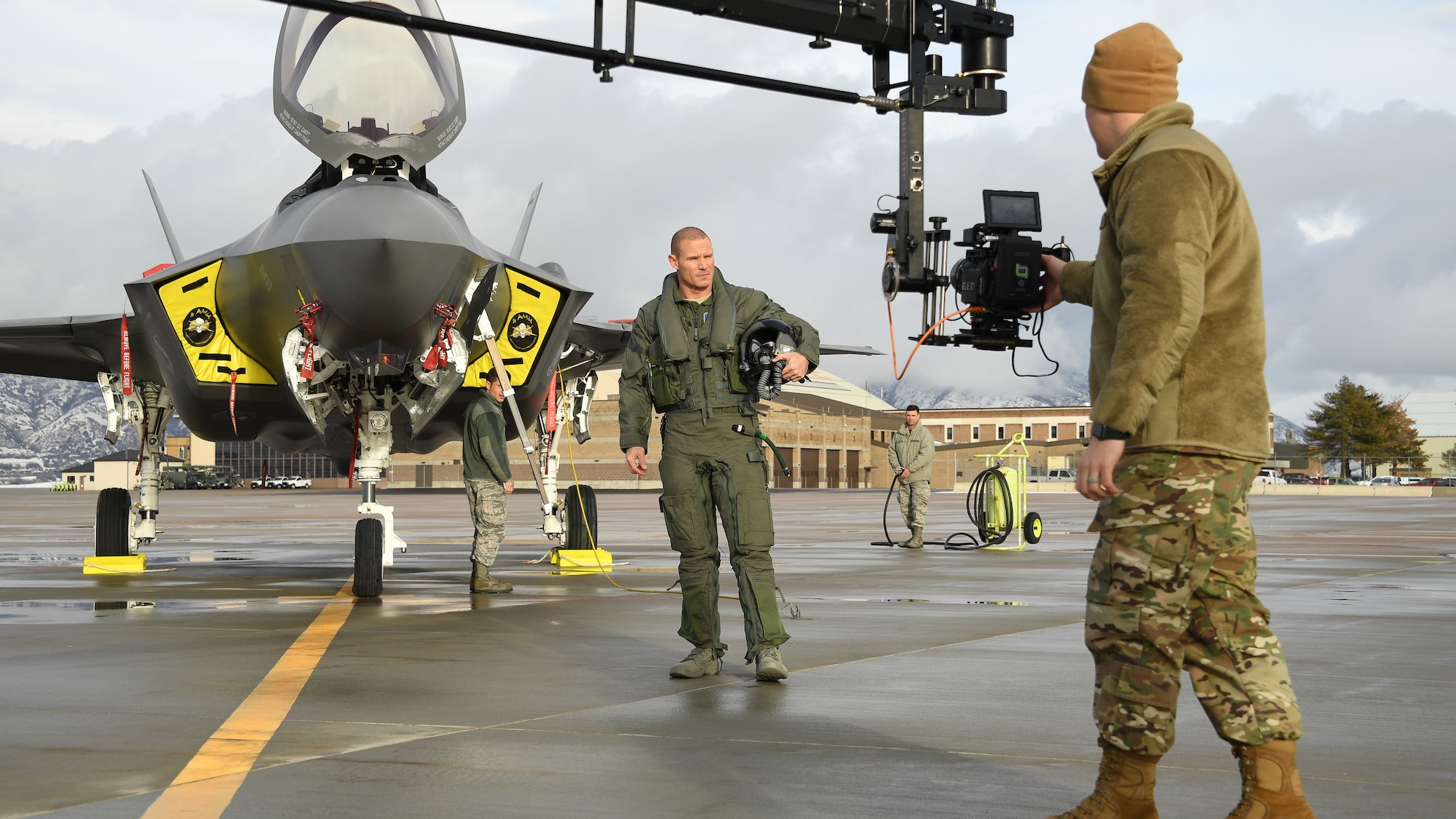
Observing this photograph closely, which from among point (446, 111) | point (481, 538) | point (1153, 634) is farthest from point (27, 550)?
point (1153, 634)

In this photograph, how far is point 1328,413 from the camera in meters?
99.7

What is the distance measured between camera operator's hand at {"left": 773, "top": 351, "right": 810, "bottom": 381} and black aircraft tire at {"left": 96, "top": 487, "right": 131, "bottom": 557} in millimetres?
10904

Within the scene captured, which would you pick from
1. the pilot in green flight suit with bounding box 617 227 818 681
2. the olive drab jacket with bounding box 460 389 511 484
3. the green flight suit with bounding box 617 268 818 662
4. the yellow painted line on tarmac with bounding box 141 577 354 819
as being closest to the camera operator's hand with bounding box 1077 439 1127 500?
the yellow painted line on tarmac with bounding box 141 577 354 819

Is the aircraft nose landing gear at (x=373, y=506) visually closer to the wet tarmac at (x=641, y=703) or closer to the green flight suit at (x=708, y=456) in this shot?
the wet tarmac at (x=641, y=703)

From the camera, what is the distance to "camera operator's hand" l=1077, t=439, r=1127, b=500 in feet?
10.8

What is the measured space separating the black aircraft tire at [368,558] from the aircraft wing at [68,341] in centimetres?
437

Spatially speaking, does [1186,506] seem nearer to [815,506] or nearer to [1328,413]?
[815,506]

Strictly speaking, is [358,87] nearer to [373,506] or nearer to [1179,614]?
[373,506]

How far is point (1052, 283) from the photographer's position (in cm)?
430

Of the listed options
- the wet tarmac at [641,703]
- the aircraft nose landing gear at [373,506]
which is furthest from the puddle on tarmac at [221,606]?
the aircraft nose landing gear at [373,506]

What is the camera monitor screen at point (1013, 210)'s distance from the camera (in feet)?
15.1

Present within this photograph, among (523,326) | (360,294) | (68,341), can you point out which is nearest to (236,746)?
(360,294)

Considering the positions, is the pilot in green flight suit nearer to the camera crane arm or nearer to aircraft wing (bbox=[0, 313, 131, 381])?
the camera crane arm

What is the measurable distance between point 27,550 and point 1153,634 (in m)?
19.5
